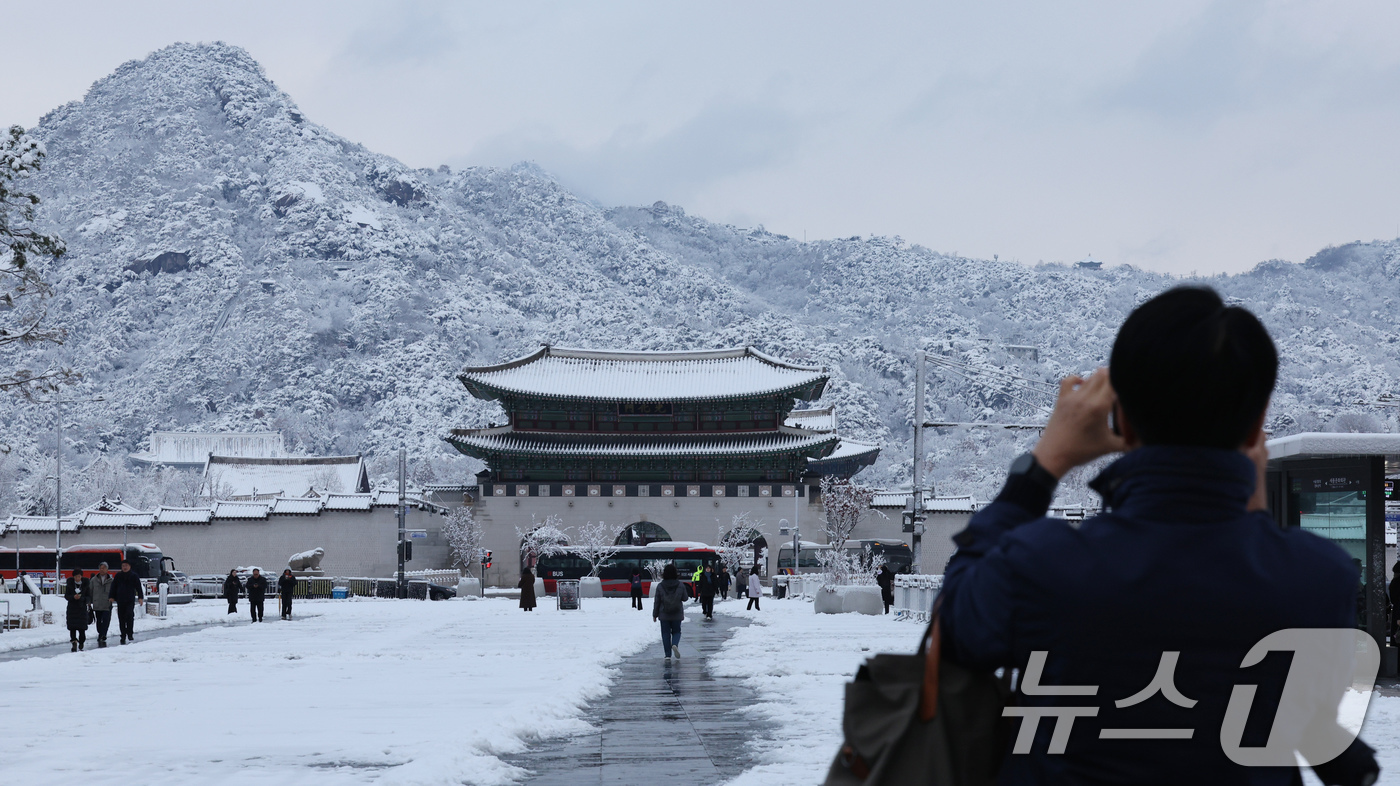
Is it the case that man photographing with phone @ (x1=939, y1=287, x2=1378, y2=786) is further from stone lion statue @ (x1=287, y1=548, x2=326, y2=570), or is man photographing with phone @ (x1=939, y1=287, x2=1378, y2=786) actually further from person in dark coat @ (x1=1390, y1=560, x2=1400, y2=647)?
stone lion statue @ (x1=287, y1=548, x2=326, y2=570)

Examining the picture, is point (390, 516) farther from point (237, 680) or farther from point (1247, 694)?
point (1247, 694)

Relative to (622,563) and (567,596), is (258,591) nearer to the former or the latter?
(567,596)

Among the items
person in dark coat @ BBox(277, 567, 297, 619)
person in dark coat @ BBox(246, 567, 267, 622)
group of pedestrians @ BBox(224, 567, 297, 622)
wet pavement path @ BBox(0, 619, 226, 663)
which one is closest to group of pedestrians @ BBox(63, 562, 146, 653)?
wet pavement path @ BBox(0, 619, 226, 663)

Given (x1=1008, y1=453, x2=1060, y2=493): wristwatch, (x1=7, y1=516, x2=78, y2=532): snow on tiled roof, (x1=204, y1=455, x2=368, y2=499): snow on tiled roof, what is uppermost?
(x1=204, y1=455, x2=368, y2=499): snow on tiled roof

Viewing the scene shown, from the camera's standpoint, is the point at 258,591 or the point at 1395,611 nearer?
the point at 1395,611

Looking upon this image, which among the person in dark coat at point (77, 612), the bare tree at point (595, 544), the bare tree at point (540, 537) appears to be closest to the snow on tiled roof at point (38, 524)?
the bare tree at point (540, 537)

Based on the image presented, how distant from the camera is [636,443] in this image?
2450 inches

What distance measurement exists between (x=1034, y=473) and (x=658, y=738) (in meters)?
8.51

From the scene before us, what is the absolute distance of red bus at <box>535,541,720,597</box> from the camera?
53781 millimetres

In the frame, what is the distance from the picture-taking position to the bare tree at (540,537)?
58716 millimetres

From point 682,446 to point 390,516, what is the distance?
561 inches

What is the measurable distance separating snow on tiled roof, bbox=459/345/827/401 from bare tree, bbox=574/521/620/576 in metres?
6.40

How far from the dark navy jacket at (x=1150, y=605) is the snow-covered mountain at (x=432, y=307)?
118m

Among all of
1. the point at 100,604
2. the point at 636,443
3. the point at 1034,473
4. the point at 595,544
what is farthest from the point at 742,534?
the point at 1034,473
